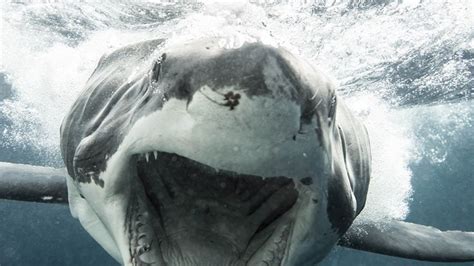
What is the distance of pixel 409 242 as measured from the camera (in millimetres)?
4656

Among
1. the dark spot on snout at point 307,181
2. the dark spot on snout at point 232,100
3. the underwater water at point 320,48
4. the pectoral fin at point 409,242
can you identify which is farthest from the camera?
the underwater water at point 320,48

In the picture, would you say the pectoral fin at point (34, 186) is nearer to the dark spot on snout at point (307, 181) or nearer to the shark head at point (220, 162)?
the shark head at point (220, 162)

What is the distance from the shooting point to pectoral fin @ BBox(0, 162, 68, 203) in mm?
4571

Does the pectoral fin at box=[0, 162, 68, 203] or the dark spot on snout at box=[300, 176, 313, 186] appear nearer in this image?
the dark spot on snout at box=[300, 176, 313, 186]

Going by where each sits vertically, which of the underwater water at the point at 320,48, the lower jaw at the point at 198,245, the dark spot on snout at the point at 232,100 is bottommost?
the underwater water at the point at 320,48

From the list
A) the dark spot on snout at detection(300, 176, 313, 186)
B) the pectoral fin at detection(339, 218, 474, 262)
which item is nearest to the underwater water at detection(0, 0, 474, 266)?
the pectoral fin at detection(339, 218, 474, 262)

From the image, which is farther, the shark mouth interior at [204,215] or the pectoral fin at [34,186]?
the pectoral fin at [34,186]

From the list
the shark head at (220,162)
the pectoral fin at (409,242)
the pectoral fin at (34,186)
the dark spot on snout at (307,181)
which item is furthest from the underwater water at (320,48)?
the pectoral fin at (34,186)

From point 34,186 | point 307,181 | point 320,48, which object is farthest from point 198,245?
point 320,48

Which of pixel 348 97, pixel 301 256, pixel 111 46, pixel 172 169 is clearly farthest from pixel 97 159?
pixel 348 97

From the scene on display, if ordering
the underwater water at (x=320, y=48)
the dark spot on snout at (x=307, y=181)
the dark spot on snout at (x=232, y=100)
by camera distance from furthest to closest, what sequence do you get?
1. the underwater water at (x=320, y=48)
2. the dark spot on snout at (x=307, y=181)
3. the dark spot on snout at (x=232, y=100)

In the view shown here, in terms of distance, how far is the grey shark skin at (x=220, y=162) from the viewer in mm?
1528

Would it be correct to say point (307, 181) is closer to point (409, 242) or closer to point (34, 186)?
point (409, 242)

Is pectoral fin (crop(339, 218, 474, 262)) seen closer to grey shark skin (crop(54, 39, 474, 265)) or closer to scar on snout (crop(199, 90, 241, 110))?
grey shark skin (crop(54, 39, 474, 265))
